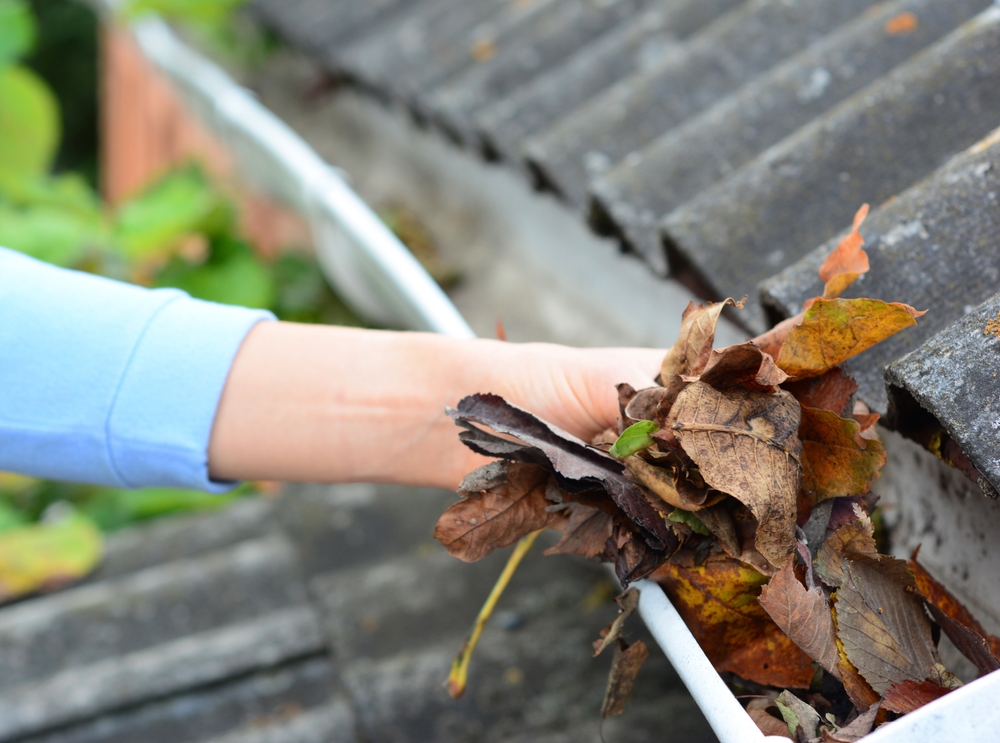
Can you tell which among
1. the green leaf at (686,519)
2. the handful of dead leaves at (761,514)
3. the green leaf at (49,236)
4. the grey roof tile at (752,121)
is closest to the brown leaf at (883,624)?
the handful of dead leaves at (761,514)

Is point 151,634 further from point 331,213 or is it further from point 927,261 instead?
point 927,261

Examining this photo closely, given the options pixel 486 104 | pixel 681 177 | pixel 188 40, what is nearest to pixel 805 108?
pixel 681 177

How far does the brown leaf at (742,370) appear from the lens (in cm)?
60

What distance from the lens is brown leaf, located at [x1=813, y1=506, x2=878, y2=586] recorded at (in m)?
0.61

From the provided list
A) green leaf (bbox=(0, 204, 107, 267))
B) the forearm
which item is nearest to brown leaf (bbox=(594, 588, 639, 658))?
the forearm

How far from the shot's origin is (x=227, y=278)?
2.81m

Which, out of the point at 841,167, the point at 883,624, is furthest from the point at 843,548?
the point at 841,167

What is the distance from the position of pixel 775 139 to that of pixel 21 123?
3.38m

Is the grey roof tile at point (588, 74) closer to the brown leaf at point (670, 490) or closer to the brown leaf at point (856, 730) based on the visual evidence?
the brown leaf at point (670, 490)

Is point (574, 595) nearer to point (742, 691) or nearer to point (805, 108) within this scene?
point (742, 691)

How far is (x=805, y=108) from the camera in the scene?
118cm

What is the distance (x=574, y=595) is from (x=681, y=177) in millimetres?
646

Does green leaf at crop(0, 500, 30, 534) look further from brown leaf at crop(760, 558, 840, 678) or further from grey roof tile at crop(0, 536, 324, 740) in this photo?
brown leaf at crop(760, 558, 840, 678)

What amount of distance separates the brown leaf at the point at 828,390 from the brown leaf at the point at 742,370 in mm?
52
